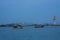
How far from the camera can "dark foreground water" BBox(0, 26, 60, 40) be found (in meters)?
1.93

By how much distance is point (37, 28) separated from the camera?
195cm

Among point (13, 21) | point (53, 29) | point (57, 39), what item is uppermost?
point (13, 21)

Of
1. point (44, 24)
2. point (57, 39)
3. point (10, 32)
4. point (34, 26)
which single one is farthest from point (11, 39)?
point (57, 39)

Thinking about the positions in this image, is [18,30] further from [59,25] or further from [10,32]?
[59,25]

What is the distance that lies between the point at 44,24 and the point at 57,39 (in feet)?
0.92

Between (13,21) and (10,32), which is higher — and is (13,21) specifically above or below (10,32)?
above

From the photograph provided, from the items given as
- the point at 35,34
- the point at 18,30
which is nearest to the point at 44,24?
the point at 35,34

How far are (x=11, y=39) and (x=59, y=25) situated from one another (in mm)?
672

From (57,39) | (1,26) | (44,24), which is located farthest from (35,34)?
(1,26)

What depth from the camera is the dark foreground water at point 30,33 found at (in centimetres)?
193

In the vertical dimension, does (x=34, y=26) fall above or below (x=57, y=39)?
above

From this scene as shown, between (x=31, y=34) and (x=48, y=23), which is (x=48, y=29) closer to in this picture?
(x=48, y=23)

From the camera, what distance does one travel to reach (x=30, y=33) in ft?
6.42

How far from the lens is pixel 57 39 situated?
198 cm
